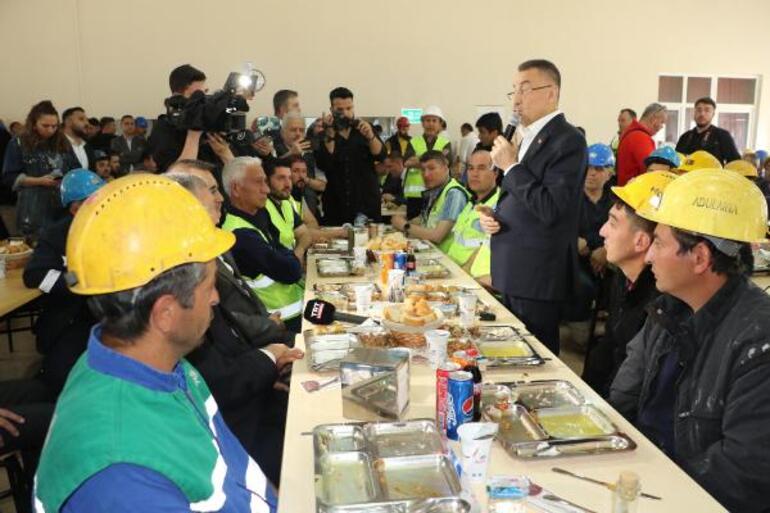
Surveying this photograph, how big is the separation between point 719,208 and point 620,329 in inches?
35.4

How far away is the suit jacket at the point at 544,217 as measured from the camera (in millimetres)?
3002

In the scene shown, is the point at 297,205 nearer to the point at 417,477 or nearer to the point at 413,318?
the point at 413,318

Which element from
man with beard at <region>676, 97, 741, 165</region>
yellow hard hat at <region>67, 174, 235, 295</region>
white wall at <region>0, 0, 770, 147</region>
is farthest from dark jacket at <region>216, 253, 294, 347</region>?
white wall at <region>0, 0, 770, 147</region>

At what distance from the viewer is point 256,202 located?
3.31m

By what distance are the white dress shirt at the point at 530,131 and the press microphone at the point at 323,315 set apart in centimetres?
119

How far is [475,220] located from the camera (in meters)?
4.11

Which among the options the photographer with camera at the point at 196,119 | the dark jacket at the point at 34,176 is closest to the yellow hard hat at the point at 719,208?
the photographer with camera at the point at 196,119

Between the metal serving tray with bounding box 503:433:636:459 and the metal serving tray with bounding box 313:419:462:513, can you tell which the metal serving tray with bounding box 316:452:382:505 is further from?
the metal serving tray with bounding box 503:433:636:459

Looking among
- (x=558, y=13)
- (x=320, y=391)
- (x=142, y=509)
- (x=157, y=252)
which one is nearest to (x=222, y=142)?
(x=320, y=391)

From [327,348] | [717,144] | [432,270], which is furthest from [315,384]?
[717,144]

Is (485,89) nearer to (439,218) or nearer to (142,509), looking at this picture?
(439,218)

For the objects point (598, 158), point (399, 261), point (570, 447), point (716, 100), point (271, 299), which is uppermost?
point (716, 100)

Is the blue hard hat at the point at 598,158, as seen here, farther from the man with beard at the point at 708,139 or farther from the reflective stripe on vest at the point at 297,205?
the man with beard at the point at 708,139

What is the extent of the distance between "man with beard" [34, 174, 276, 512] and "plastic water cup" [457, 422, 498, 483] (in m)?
0.53
